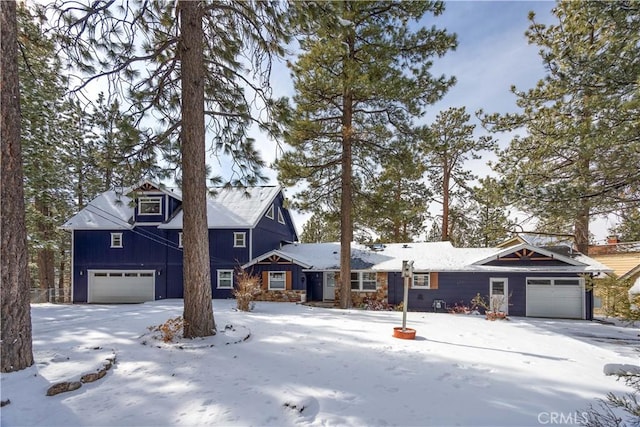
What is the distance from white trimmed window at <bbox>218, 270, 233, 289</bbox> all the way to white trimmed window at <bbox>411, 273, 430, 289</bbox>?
368 inches

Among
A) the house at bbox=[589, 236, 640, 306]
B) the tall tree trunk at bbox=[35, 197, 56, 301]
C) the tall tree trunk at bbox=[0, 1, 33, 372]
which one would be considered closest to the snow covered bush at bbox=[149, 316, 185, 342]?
the tall tree trunk at bbox=[0, 1, 33, 372]

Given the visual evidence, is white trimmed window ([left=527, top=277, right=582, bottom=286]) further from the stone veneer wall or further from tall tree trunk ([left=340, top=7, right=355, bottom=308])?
tall tree trunk ([left=340, top=7, right=355, bottom=308])

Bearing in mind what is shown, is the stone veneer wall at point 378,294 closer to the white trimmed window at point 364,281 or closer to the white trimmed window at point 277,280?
the white trimmed window at point 364,281

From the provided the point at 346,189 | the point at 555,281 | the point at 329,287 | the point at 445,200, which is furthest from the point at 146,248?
the point at 555,281

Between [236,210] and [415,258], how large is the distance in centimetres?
1006

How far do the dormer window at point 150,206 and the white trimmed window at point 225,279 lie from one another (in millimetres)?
4910

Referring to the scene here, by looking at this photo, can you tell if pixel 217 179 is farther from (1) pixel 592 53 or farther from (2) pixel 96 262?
(2) pixel 96 262

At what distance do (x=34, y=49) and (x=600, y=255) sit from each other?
31.5m

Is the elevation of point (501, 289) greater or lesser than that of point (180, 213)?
lesser

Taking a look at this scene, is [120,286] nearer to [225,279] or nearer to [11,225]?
[225,279]

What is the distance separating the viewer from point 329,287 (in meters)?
17.1

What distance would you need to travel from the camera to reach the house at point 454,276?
13.8m

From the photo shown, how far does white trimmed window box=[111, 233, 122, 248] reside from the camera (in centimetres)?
1806

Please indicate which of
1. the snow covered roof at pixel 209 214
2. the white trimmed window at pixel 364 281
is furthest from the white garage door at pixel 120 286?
the white trimmed window at pixel 364 281
